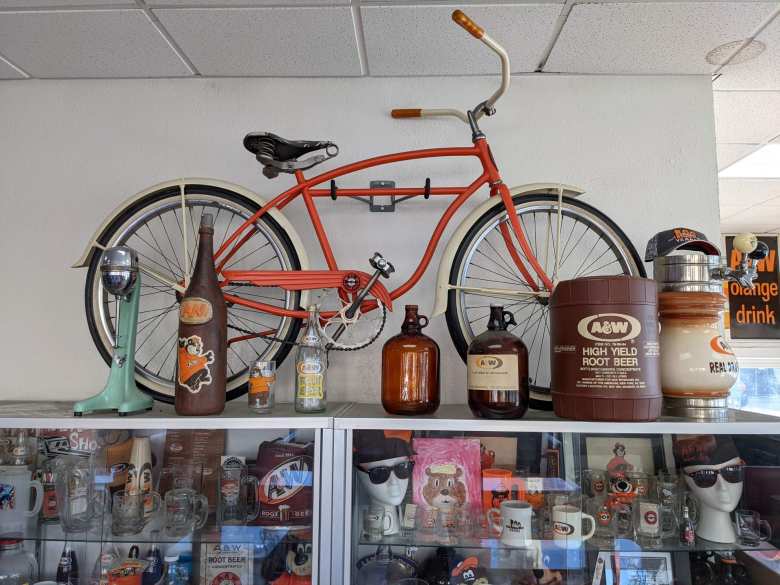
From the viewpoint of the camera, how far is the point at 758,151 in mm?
2736

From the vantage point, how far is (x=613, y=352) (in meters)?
1.24

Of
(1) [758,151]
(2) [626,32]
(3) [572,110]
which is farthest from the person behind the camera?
(1) [758,151]

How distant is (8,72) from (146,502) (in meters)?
1.73

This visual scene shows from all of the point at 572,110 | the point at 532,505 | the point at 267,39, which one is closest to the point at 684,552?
the point at 532,505

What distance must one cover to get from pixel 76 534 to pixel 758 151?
3.54m

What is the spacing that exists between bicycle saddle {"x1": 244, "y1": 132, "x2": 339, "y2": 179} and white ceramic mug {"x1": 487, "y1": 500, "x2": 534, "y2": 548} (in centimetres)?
121

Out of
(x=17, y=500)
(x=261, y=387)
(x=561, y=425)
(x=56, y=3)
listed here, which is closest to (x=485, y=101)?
(x=561, y=425)

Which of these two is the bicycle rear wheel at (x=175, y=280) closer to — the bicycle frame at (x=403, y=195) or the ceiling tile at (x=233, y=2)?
the bicycle frame at (x=403, y=195)

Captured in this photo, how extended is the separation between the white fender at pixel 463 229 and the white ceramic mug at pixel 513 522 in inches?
23.1

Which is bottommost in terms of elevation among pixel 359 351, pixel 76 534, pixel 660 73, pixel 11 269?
pixel 76 534

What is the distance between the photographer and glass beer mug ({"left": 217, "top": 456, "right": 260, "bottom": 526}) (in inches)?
55.7

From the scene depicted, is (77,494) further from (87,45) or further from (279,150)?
(87,45)

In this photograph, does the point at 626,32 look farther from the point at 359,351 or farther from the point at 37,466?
the point at 37,466

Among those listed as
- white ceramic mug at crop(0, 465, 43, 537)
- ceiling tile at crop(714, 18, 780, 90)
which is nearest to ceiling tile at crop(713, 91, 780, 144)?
ceiling tile at crop(714, 18, 780, 90)
